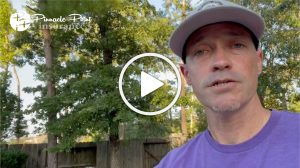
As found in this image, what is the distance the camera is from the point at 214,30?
2.88 feet

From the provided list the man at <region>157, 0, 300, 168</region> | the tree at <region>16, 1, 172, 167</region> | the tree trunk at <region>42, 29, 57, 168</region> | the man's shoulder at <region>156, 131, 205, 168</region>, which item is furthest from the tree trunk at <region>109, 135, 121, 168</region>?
the man at <region>157, 0, 300, 168</region>

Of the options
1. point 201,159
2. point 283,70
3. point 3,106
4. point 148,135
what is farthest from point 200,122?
point 201,159

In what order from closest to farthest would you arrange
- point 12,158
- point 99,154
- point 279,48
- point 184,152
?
point 184,152, point 279,48, point 12,158, point 99,154

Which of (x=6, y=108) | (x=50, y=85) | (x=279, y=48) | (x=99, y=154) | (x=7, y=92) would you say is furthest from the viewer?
(x=7, y=92)

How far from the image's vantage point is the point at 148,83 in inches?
305

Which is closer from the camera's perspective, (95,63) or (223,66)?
(223,66)

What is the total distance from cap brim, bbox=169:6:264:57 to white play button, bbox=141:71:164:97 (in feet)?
21.5

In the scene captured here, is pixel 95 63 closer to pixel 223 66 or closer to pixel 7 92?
pixel 7 92

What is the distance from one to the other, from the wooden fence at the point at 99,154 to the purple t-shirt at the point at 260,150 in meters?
8.69

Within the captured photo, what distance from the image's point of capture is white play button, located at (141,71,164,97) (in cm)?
767

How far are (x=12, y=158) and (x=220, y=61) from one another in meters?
9.03

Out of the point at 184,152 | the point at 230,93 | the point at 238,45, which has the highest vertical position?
the point at 238,45

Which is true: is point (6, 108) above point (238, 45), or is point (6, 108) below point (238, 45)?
above

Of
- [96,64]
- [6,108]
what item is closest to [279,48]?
[96,64]
